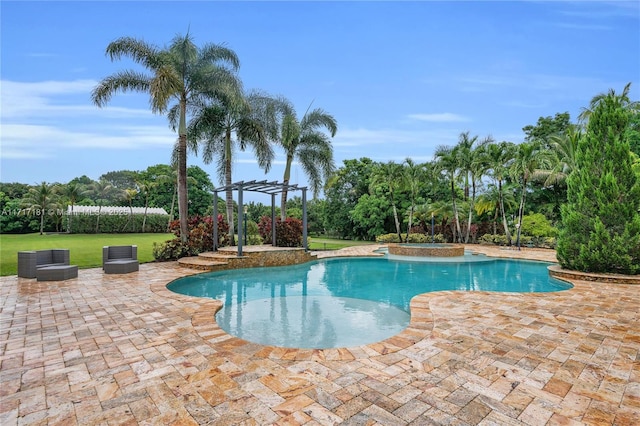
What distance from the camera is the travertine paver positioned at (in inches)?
106

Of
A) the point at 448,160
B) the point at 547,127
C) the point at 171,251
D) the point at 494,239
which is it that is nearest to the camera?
the point at 171,251

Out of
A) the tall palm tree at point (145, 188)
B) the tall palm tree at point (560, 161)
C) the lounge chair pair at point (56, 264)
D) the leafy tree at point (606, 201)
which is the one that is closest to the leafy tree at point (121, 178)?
the tall palm tree at point (145, 188)

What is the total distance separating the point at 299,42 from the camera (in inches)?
585

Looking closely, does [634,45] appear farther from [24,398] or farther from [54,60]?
[54,60]

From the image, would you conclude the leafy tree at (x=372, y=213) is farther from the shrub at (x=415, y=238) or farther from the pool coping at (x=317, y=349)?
the pool coping at (x=317, y=349)

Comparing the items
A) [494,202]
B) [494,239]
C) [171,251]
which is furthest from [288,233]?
[494,202]

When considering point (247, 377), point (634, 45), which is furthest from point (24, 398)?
point (634, 45)

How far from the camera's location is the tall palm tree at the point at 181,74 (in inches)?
464

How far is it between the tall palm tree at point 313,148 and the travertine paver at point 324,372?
12132mm

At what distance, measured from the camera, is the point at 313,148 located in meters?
17.2

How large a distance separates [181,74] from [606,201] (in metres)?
14.8

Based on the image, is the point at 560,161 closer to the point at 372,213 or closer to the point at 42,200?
the point at 372,213

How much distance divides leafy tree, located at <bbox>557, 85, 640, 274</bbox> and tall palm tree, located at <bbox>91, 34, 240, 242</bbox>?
12404 mm

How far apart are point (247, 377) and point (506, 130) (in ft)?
99.6
